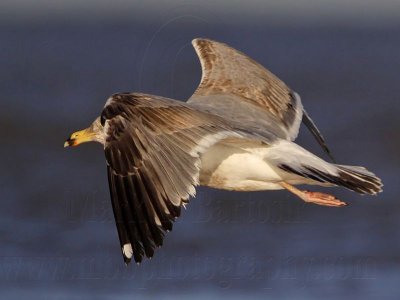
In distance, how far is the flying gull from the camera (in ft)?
26.0

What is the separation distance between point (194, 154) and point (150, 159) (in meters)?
0.25

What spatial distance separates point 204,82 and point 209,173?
144 cm

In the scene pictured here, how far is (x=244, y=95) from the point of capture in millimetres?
9992

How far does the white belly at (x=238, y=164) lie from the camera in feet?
28.8

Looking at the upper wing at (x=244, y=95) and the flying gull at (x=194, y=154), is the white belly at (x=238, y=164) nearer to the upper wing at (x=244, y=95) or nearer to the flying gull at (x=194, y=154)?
the flying gull at (x=194, y=154)

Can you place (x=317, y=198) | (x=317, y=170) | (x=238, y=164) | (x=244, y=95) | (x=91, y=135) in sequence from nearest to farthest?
(x=317, y=170) → (x=238, y=164) → (x=317, y=198) → (x=91, y=135) → (x=244, y=95)

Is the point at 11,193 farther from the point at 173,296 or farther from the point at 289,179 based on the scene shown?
the point at 289,179

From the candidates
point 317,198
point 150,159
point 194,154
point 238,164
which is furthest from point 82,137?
point 194,154

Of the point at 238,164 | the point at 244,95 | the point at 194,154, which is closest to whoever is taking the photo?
the point at 194,154

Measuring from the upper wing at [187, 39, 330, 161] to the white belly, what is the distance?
0.28m

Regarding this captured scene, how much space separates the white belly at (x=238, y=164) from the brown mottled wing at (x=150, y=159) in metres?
0.44

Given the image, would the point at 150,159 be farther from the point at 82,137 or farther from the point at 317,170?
the point at 82,137

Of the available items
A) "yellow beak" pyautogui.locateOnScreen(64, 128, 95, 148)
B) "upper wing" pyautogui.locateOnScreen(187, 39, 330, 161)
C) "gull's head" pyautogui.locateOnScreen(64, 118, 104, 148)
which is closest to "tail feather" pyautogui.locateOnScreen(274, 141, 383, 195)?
"upper wing" pyautogui.locateOnScreen(187, 39, 330, 161)

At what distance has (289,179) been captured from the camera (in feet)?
29.6
